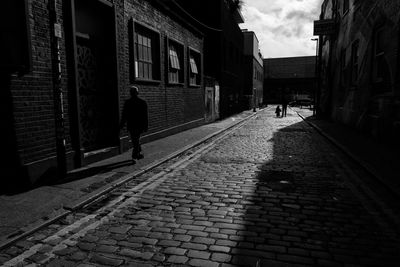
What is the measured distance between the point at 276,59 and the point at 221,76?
182 ft

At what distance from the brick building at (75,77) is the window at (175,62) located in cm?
17

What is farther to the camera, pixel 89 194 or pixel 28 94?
pixel 28 94

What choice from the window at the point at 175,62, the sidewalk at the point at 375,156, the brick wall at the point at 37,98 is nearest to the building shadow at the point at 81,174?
the brick wall at the point at 37,98

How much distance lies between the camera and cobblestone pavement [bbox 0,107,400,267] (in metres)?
3.40

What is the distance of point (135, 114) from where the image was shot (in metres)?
8.02

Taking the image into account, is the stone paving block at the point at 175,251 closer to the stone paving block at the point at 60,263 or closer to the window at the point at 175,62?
the stone paving block at the point at 60,263

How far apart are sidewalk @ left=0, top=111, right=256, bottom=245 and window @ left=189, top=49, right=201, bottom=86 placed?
8.61 meters

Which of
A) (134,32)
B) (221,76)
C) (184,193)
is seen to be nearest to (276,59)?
(221,76)

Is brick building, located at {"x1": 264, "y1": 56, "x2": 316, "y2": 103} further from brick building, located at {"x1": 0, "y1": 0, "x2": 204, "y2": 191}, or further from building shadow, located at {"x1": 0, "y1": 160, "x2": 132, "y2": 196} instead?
building shadow, located at {"x1": 0, "y1": 160, "x2": 132, "y2": 196}

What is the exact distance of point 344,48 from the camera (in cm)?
1812

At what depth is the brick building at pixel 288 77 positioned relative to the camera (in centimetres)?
7062

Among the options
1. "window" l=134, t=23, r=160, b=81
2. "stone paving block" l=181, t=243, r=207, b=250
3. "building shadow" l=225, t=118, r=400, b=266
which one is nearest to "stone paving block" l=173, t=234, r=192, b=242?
"stone paving block" l=181, t=243, r=207, b=250

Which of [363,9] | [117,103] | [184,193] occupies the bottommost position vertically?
[184,193]

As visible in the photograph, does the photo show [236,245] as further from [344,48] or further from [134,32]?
[344,48]
